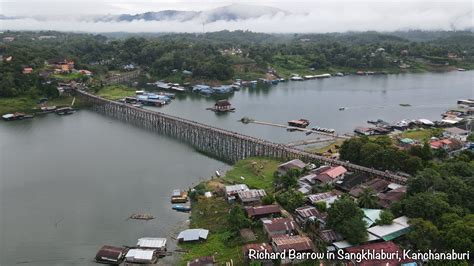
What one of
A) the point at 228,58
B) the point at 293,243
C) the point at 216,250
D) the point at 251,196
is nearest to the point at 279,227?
the point at 293,243

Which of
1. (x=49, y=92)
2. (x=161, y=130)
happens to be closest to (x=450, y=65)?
(x=161, y=130)

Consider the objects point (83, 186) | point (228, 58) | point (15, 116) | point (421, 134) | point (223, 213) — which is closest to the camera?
point (223, 213)

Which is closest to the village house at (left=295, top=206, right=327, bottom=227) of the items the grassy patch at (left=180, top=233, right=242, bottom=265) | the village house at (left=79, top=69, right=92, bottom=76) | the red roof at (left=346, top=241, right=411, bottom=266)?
the red roof at (left=346, top=241, right=411, bottom=266)

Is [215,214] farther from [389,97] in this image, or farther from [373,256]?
[389,97]

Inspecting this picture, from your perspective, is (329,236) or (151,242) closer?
(329,236)

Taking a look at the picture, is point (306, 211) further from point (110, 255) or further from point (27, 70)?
point (27, 70)

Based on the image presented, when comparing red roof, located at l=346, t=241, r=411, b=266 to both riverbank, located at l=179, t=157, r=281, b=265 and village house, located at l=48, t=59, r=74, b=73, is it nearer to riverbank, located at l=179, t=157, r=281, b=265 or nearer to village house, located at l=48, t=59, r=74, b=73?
riverbank, located at l=179, t=157, r=281, b=265

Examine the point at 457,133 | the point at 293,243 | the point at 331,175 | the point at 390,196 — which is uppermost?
the point at 457,133
